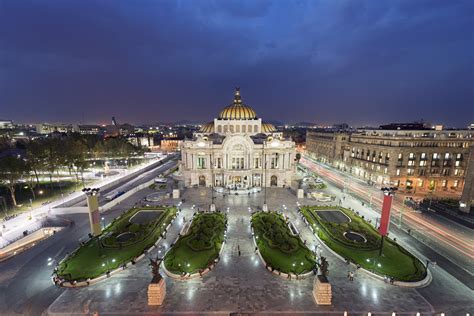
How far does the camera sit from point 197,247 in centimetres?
3456

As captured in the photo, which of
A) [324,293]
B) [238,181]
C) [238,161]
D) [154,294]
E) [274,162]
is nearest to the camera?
[154,294]

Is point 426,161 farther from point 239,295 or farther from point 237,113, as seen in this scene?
point 239,295

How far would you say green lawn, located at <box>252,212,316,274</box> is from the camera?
101 ft

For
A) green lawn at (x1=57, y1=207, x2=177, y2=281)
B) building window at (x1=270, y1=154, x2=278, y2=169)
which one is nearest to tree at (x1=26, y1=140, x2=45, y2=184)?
green lawn at (x1=57, y1=207, x2=177, y2=281)

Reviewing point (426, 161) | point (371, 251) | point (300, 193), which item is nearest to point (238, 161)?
point (300, 193)

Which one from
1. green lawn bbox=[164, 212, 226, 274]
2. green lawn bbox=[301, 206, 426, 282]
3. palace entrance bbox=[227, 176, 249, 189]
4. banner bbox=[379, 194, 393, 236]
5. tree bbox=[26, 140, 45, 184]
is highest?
tree bbox=[26, 140, 45, 184]

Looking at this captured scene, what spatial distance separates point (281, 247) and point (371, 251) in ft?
43.0

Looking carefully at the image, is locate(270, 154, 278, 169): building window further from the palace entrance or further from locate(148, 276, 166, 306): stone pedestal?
locate(148, 276, 166, 306): stone pedestal

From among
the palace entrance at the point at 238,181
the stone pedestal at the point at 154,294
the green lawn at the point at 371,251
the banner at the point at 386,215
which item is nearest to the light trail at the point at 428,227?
the green lawn at the point at 371,251

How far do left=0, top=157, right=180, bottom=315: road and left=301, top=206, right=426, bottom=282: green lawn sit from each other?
3695 cm

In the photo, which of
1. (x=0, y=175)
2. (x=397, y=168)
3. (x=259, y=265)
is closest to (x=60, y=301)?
(x=259, y=265)

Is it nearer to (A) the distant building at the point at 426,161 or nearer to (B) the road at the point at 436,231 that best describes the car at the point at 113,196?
(B) the road at the point at 436,231

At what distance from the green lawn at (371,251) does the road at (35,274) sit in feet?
121

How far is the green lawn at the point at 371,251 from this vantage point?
97.8 feet
